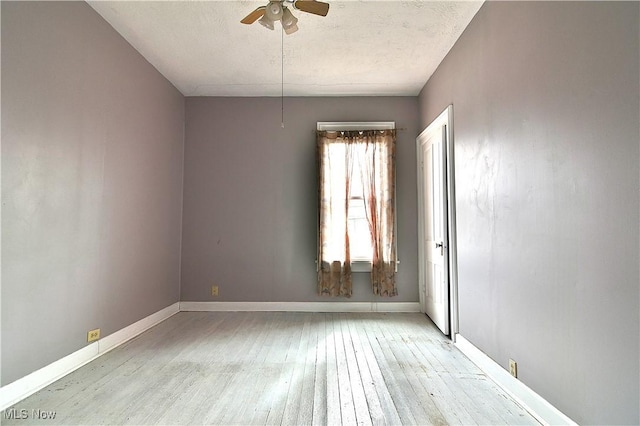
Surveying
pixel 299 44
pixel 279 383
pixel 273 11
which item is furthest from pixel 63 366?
pixel 299 44

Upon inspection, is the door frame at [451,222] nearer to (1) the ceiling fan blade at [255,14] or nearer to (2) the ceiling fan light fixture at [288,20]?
(2) the ceiling fan light fixture at [288,20]

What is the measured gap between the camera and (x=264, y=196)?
16.0 feet

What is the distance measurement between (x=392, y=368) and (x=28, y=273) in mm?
2647

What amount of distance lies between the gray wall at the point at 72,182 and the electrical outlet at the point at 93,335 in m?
0.05

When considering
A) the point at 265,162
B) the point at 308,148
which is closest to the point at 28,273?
the point at 265,162

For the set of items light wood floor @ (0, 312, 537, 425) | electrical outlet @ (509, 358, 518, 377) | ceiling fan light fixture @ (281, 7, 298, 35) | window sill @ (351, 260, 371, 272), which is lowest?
light wood floor @ (0, 312, 537, 425)

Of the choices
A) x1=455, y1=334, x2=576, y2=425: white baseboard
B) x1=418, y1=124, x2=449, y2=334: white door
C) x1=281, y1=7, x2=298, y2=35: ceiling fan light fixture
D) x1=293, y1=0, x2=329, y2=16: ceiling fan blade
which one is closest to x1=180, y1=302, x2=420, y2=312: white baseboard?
x1=418, y1=124, x2=449, y2=334: white door

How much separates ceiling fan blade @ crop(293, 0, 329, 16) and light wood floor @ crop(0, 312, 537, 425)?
2602 mm

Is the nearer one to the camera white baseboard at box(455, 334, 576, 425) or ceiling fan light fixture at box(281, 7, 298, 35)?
white baseboard at box(455, 334, 576, 425)

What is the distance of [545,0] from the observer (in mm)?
2039

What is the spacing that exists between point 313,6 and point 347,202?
8.48 ft

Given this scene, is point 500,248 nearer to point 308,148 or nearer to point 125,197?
point 308,148

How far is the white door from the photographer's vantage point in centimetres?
372

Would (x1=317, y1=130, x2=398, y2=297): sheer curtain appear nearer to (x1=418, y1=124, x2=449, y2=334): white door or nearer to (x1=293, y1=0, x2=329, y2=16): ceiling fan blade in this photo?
(x1=418, y1=124, x2=449, y2=334): white door
